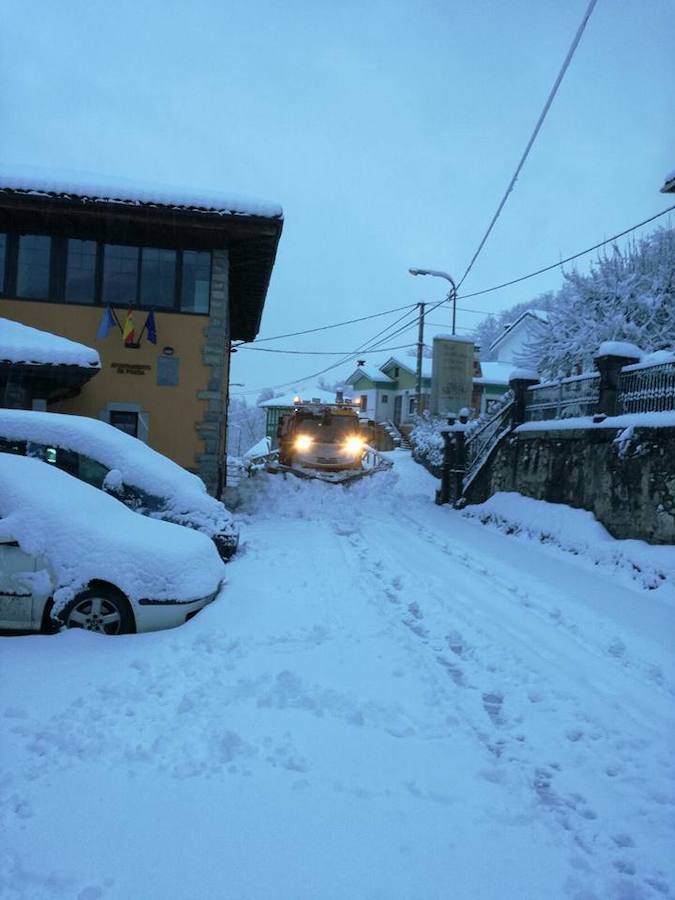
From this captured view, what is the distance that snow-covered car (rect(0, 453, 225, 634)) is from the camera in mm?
4844

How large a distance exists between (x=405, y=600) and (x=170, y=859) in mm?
4346

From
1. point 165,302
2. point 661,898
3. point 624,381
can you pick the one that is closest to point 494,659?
point 661,898

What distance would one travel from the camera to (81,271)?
1332cm

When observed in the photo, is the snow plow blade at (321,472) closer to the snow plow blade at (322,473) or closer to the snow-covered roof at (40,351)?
the snow plow blade at (322,473)

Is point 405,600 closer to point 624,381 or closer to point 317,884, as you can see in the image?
point 317,884

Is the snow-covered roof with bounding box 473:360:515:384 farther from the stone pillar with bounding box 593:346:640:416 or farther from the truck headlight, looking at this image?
the stone pillar with bounding box 593:346:640:416

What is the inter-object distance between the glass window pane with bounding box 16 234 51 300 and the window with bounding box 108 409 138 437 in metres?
2.85

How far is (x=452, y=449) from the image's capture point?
16062 mm

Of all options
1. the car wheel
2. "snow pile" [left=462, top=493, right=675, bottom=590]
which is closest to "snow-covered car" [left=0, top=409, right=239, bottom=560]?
the car wheel

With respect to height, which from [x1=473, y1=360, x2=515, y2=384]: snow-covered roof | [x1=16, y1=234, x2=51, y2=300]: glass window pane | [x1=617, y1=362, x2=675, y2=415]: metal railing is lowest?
[x1=617, y1=362, x2=675, y2=415]: metal railing

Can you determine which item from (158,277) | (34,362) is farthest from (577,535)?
(158,277)

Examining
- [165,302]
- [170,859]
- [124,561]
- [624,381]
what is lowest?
[170,859]

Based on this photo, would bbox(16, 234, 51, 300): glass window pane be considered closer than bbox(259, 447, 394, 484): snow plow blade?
Yes

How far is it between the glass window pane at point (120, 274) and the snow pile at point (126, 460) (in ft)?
22.4
